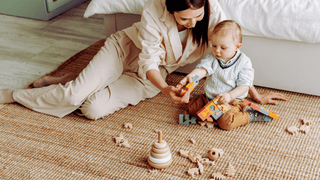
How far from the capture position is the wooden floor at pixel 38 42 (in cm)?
187

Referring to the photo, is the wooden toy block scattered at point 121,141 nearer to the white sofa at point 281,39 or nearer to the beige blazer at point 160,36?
the beige blazer at point 160,36

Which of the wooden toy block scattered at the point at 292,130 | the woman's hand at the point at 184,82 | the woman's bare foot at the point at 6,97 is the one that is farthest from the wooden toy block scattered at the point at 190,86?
the woman's bare foot at the point at 6,97

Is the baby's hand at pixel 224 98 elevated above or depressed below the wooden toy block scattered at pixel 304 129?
above

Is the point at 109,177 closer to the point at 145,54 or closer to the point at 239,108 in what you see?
the point at 145,54

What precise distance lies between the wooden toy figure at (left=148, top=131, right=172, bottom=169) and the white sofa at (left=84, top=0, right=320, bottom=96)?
747mm

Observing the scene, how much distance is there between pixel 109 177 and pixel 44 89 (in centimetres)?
56

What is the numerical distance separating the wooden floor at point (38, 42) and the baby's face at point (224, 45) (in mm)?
1040

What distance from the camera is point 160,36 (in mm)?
1382

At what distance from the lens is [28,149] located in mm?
1269

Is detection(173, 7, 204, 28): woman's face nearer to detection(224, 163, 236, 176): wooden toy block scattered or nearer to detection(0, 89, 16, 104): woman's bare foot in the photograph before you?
detection(224, 163, 236, 176): wooden toy block scattered

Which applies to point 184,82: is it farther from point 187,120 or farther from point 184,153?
point 184,153

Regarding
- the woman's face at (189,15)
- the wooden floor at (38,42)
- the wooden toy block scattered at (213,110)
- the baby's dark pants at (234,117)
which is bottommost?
the wooden floor at (38,42)

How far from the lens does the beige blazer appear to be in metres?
1.34

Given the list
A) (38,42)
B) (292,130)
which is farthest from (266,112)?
(38,42)
